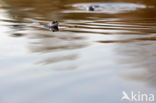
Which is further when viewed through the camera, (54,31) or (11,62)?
(54,31)

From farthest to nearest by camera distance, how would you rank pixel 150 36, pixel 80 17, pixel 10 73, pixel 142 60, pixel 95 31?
1. pixel 80 17
2. pixel 95 31
3. pixel 150 36
4. pixel 142 60
5. pixel 10 73

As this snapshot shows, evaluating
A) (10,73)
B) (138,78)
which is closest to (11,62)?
(10,73)

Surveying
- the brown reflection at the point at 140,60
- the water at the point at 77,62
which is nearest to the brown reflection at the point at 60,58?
the water at the point at 77,62

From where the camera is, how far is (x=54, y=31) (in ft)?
20.0

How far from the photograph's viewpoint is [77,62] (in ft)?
13.1

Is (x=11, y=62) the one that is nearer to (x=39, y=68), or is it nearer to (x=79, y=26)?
(x=39, y=68)

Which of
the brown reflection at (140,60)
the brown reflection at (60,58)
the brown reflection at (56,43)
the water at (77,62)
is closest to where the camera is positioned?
the water at (77,62)

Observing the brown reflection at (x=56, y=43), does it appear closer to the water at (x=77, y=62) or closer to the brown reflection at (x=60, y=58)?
the water at (x=77, y=62)

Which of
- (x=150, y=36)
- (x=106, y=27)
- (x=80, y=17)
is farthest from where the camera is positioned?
(x=80, y=17)

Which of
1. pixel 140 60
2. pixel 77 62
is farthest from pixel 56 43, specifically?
pixel 140 60

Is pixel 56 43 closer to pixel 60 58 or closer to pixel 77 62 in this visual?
pixel 60 58

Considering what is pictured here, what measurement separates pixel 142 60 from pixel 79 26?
2725mm

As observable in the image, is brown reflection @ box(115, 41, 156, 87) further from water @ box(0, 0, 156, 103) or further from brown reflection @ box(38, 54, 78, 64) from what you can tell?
brown reflection @ box(38, 54, 78, 64)

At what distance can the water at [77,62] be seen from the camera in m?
3.07
